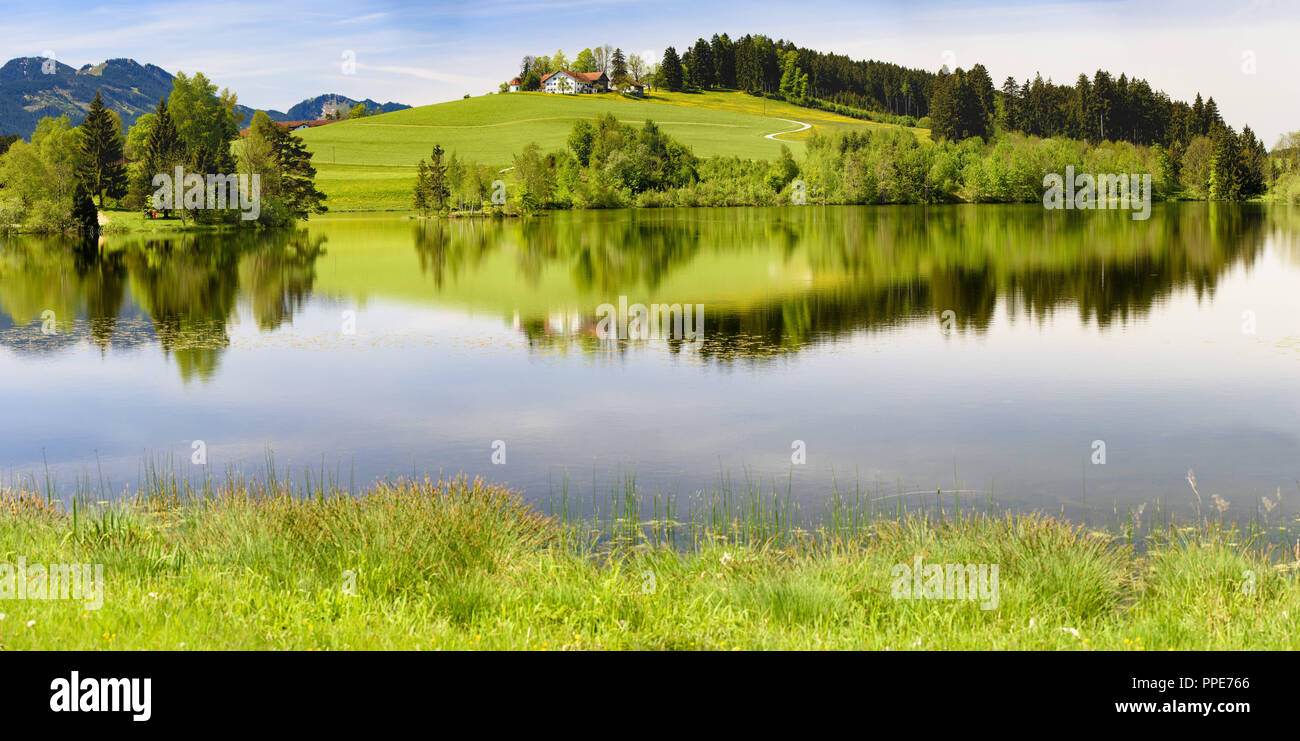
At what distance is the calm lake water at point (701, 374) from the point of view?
53.3 feet

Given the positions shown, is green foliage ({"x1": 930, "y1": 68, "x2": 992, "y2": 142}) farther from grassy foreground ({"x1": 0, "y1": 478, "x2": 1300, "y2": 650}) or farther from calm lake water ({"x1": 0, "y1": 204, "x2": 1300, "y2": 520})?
grassy foreground ({"x1": 0, "y1": 478, "x2": 1300, "y2": 650})

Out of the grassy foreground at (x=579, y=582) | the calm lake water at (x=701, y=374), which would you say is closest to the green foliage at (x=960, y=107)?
the calm lake water at (x=701, y=374)

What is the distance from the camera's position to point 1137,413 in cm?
1953

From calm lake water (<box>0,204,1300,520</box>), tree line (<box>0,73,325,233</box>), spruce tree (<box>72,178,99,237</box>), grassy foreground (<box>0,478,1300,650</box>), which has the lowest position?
grassy foreground (<box>0,478,1300,650</box>)

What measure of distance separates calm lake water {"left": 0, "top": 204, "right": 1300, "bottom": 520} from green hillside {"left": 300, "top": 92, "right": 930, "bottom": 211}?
90.9 meters

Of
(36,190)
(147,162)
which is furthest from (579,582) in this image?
(147,162)

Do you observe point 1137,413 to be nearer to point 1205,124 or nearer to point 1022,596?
point 1022,596

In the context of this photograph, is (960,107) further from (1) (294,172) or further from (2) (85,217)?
(2) (85,217)

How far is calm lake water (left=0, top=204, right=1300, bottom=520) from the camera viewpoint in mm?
16250

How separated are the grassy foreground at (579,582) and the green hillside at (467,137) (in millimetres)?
124300

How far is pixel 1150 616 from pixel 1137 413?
37.9 feet

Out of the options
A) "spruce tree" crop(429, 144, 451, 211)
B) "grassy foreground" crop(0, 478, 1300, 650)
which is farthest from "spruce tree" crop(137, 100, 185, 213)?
"grassy foreground" crop(0, 478, 1300, 650)

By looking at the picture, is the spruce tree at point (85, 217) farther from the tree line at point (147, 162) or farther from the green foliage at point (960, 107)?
the green foliage at point (960, 107)

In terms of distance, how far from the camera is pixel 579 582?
10.1m
